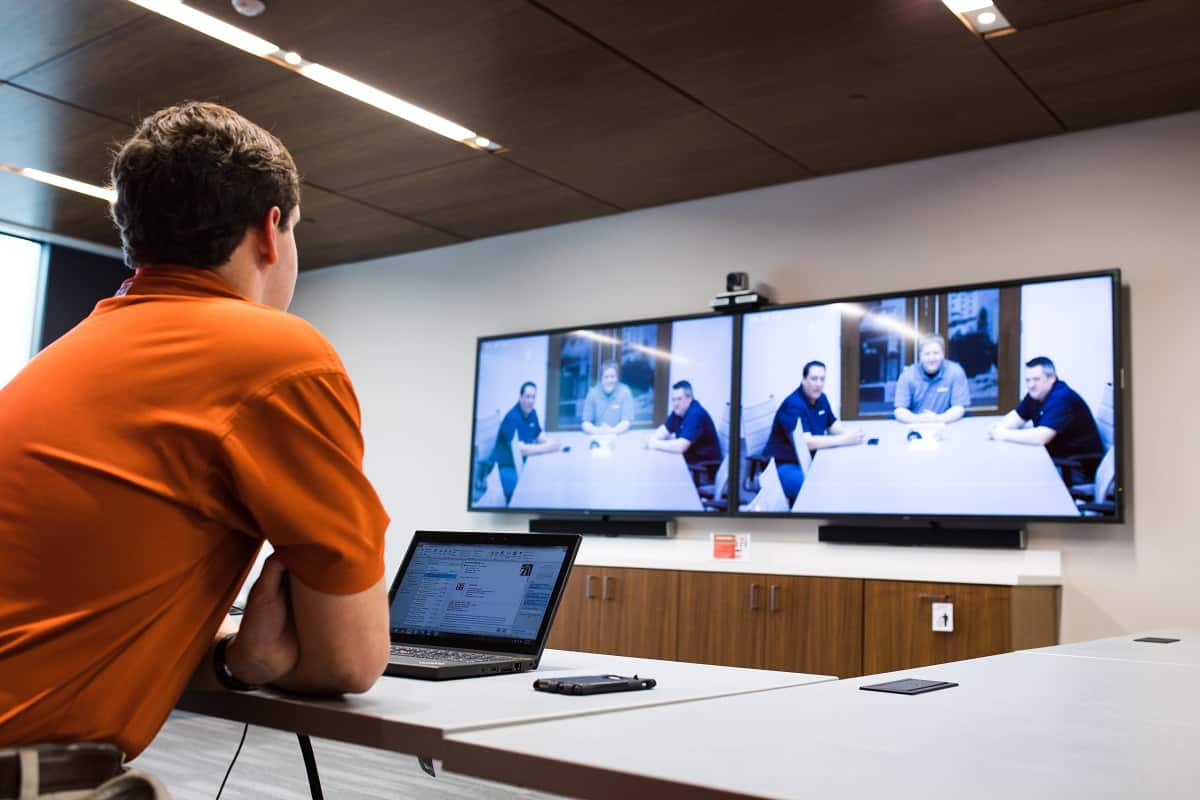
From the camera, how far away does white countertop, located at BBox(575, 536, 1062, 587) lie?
12.7ft

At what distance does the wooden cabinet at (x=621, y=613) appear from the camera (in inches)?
175

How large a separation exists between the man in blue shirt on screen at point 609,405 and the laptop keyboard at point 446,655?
3578mm

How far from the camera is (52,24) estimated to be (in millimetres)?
3613

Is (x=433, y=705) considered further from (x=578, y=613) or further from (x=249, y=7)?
(x=578, y=613)

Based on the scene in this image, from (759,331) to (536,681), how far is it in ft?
11.8

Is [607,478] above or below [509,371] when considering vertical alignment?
below

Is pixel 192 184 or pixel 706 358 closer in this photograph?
pixel 192 184

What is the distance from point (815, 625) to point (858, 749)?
3.17 m

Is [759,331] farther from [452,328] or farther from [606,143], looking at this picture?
[452,328]

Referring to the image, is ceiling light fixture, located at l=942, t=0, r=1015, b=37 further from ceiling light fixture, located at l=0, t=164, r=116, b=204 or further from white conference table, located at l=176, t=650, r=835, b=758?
ceiling light fixture, located at l=0, t=164, r=116, b=204

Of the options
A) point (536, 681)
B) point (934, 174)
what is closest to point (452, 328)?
point (934, 174)

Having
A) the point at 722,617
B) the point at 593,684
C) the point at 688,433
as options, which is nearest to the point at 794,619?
the point at 722,617

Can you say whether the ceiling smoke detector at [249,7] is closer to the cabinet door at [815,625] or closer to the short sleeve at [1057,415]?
the cabinet door at [815,625]

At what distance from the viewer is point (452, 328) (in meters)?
6.18
